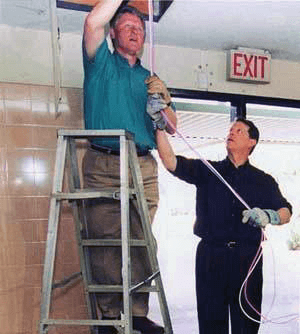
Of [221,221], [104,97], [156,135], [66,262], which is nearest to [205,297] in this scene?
[221,221]

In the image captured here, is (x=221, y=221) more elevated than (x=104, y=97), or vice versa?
(x=104, y=97)

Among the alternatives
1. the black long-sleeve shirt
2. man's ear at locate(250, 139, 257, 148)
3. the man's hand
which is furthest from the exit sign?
the man's hand

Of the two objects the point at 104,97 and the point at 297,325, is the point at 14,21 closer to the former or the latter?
the point at 104,97

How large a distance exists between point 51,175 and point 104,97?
2.08 ft

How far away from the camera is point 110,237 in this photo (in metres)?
1.92

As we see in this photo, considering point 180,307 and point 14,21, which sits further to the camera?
point 180,307

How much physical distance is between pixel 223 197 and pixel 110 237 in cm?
88

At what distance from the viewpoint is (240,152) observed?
2.53 metres

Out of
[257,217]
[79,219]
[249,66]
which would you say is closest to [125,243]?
[79,219]

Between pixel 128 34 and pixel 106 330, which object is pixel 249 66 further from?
pixel 106 330

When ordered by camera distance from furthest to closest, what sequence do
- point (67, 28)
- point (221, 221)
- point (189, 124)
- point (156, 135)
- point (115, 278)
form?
point (189, 124) < point (221, 221) < point (67, 28) < point (156, 135) < point (115, 278)

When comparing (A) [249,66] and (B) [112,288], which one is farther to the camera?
(A) [249,66]

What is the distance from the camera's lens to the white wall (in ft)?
7.25

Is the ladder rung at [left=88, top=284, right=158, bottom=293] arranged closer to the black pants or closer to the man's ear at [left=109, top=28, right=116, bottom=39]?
the black pants
